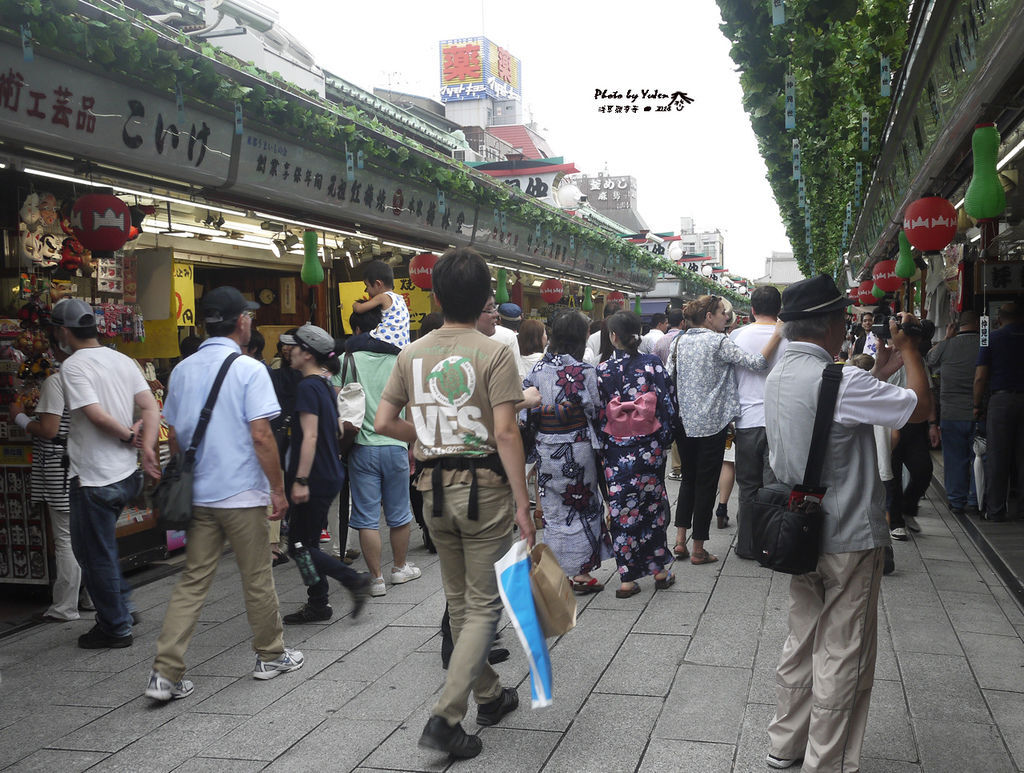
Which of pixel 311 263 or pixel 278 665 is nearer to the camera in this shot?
pixel 278 665

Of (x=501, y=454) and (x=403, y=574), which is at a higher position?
(x=501, y=454)

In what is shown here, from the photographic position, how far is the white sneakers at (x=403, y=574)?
591 centimetres

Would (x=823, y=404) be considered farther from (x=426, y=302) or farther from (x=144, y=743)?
(x=426, y=302)

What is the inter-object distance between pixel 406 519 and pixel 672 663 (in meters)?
2.24

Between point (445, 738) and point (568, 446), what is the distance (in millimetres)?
2326

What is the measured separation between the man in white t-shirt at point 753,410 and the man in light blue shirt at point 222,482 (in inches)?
128

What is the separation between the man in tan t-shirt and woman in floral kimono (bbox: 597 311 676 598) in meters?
2.10

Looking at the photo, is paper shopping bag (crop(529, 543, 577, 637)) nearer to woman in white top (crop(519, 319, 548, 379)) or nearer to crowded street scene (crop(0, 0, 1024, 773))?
crowded street scene (crop(0, 0, 1024, 773))

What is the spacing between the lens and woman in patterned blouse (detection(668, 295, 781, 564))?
594cm

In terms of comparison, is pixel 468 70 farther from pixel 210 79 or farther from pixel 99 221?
pixel 99 221

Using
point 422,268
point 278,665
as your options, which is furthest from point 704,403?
point 422,268

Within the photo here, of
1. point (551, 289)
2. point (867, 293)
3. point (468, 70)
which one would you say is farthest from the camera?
point (468, 70)

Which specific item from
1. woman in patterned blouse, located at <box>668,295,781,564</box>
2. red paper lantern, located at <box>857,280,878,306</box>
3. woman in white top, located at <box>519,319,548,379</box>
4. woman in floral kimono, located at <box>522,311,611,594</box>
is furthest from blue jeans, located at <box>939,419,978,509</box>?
red paper lantern, located at <box>857,280,878,306</box>

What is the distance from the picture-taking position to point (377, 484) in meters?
5.71
